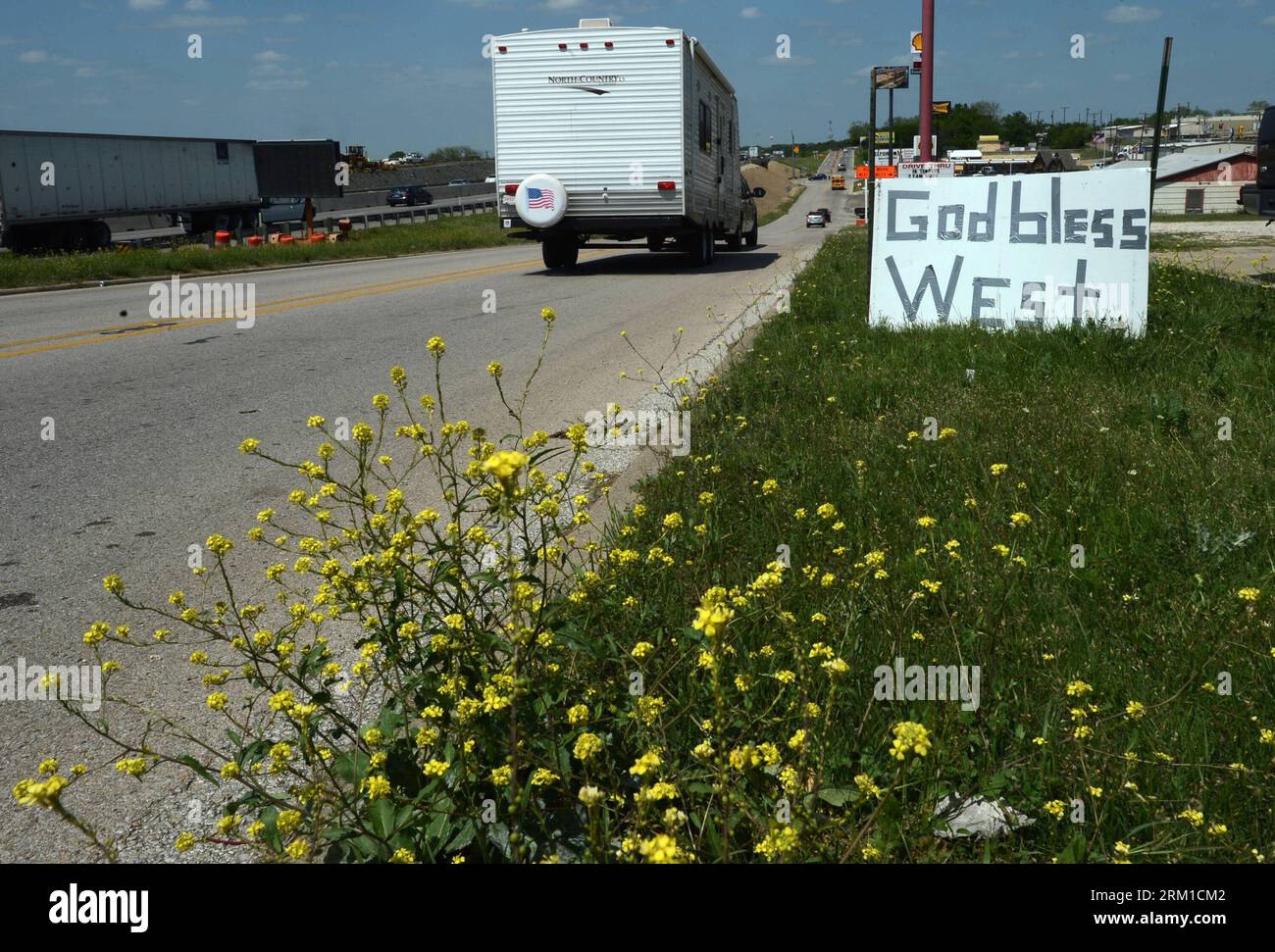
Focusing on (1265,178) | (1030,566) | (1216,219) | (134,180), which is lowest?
(1030,566)

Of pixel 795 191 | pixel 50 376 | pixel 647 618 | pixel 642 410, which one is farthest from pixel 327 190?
pixel 795 191

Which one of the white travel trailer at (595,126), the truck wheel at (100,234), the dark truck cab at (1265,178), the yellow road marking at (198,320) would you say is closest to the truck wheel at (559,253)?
the yellow road marking at (198,320)

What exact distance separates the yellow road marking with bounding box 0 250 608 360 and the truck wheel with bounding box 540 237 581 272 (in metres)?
0.78

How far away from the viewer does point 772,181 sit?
13612cm

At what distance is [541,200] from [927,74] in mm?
17884

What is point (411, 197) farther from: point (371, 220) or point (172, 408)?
point (172, 408)

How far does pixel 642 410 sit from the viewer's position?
24.6 feet

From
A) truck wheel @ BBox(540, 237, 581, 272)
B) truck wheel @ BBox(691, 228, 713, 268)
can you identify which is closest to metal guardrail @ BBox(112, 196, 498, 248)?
truck wheel @ BBox(540, 237, 581, 272)

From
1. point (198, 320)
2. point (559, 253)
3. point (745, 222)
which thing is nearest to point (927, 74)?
point (745, 222)

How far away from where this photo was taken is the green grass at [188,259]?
1970cm

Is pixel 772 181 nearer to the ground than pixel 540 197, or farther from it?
farther from it
